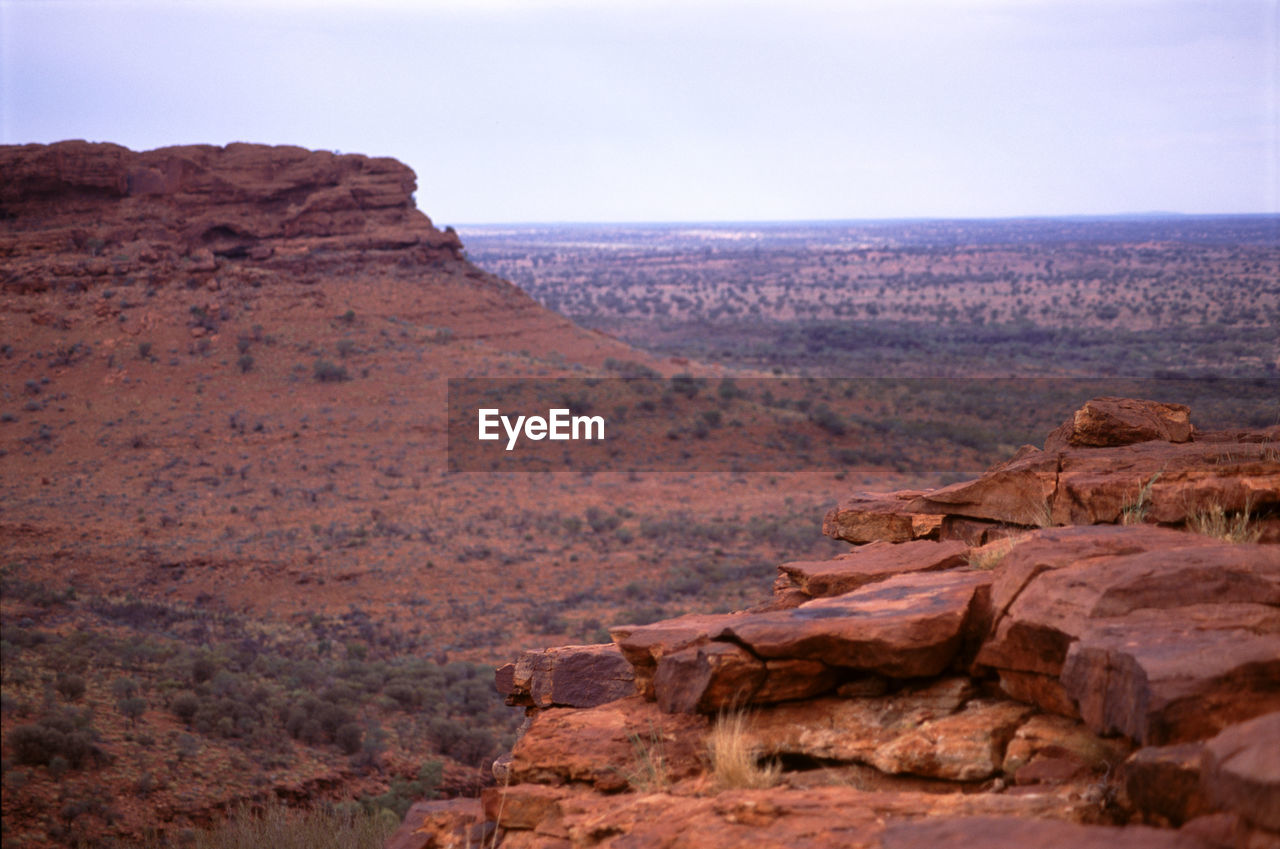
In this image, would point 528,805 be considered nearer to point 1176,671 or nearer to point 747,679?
point 747,679

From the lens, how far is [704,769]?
15.9ft

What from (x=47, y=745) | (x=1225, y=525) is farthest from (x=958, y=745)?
(x=47, y=745)

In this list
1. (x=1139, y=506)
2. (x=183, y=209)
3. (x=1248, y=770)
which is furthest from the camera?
(x=183, y=209)

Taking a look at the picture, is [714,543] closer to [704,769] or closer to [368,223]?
[704,769]

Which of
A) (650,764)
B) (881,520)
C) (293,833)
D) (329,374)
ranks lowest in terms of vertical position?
(293,833)

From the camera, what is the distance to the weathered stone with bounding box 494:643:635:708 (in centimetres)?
628

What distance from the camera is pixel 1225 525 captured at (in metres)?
5.57

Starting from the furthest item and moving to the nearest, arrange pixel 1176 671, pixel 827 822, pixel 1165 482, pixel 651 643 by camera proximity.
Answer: pixel 1165 482 < pixel 651 643 < pixel 827 822 < pixel 1176 671

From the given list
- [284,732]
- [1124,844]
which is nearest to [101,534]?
[284,732]

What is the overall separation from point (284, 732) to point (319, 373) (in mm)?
23196

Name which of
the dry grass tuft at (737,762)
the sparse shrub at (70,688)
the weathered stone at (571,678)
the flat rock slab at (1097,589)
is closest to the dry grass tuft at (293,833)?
the weathered stone at (571,678)

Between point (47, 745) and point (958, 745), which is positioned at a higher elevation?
point (958, 745)

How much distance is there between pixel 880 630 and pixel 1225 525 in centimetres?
232

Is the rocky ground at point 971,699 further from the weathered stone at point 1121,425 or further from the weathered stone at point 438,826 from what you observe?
the weathered stone at point 1121,425
